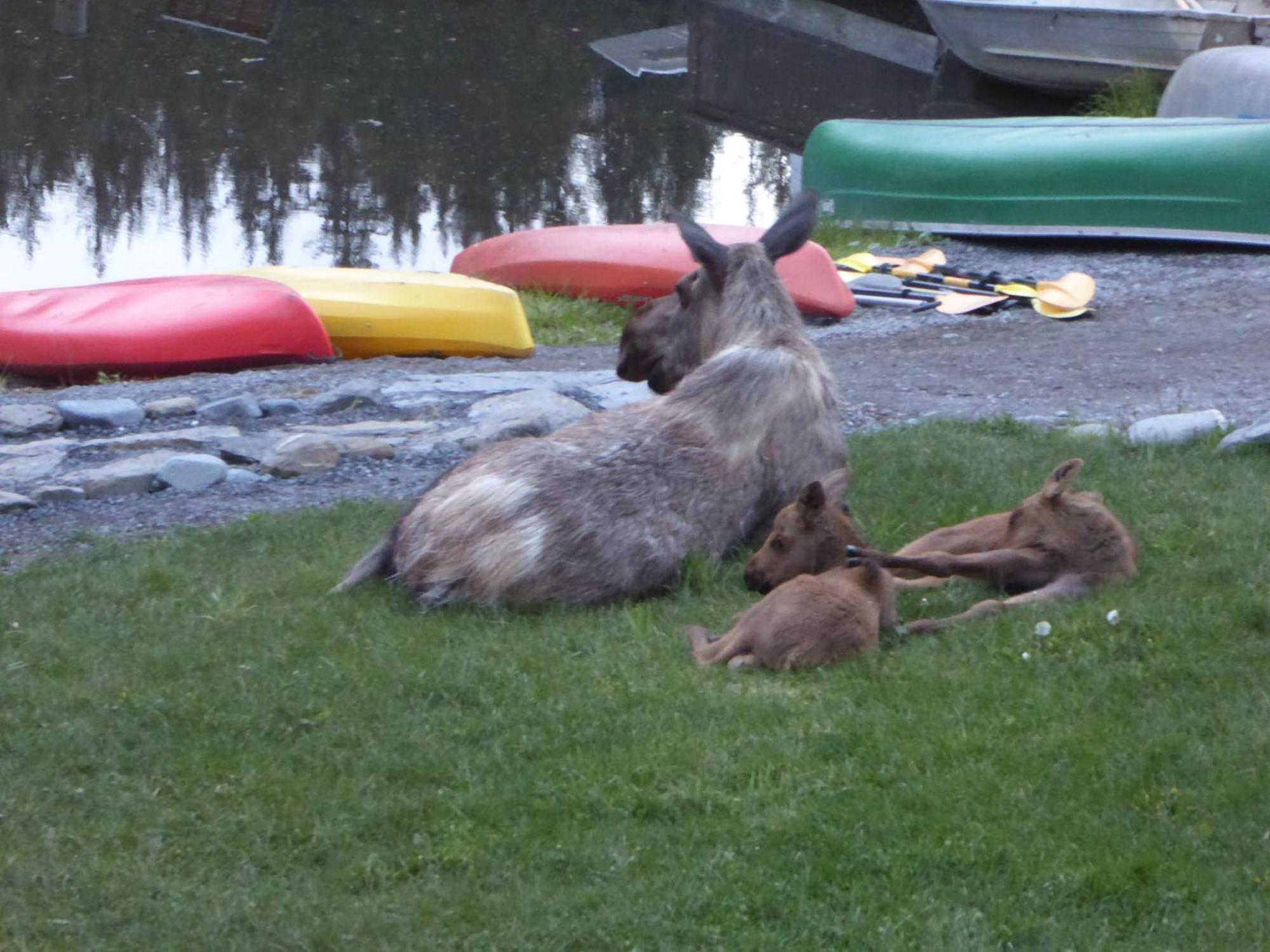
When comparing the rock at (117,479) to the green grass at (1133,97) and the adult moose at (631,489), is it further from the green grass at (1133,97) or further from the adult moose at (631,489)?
the green grass at (1133,97)

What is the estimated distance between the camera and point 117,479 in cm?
726

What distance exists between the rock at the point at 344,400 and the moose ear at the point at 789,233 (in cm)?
262

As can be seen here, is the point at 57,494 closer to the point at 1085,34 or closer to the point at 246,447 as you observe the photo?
the point at 246,447

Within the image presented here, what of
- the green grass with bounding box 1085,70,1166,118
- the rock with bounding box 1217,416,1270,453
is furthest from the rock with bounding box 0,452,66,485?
the green grass with bounding box 1085,70,1166,118

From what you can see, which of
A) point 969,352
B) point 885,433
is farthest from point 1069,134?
point 885,433

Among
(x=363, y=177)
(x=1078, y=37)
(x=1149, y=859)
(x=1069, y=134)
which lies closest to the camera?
(x=1149, y=859)

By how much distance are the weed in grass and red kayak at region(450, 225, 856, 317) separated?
103 mm

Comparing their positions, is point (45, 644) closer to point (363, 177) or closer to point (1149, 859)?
point (1149, 859)

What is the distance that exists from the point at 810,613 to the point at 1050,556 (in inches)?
36.3

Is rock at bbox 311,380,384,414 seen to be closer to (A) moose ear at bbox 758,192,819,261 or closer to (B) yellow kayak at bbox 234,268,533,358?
(B) yellow kayak at bbox 234,268,533,358

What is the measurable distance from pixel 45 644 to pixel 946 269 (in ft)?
28.1

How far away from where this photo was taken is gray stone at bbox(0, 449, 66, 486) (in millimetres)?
7465

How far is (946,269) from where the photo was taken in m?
12.5

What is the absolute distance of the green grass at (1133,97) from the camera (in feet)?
63.2
